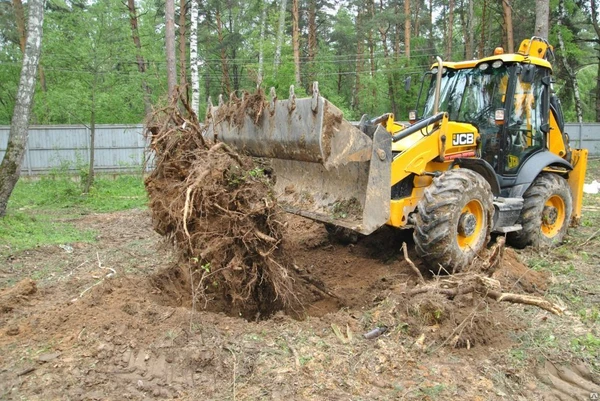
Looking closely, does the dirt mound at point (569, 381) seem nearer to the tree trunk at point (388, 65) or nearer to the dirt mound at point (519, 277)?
the dirt mound at point (519, 277)

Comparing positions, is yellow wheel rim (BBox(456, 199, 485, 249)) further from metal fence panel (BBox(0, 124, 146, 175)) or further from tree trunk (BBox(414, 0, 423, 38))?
tree trunk (BBox(414, 0, 423, 38))

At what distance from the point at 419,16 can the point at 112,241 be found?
29.3 metres

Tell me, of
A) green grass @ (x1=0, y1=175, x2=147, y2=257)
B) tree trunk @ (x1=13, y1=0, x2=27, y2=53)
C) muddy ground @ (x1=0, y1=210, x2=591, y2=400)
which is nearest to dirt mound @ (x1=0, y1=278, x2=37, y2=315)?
muddy ground @ (x1=0, y1=210, x2=591, y2=400)

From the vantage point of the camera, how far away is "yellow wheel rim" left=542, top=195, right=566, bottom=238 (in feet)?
25.1

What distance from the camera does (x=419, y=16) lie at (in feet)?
108

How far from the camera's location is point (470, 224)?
6.00 m

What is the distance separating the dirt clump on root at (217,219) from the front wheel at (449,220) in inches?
61.9

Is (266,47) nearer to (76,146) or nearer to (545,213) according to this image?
(76,146)

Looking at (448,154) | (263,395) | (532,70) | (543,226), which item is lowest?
(263,395)

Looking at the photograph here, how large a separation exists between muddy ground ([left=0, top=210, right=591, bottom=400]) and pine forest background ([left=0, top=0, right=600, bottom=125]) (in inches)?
452

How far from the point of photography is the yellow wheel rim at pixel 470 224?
5914 mm

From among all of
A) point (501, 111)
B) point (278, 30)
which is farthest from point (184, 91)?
point (278, 30)

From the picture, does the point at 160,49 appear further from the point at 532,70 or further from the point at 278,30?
the point at 532,70

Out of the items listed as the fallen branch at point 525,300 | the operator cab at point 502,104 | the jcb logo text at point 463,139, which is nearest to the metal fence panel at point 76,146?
the operator cab at point 502,104
